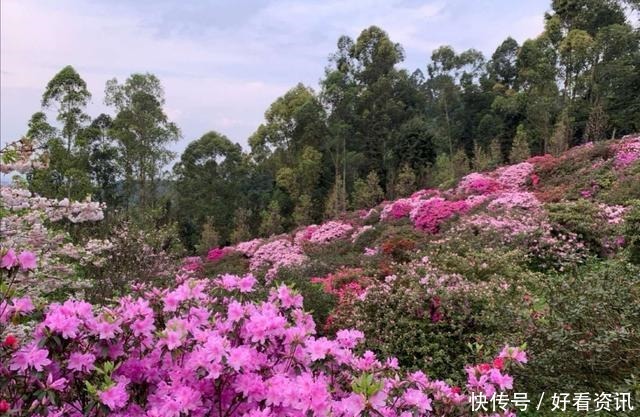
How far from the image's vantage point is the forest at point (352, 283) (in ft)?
5.37

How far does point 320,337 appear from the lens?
3.93 m

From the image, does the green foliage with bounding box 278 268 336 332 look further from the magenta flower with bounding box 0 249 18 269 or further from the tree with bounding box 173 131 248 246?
the tree with bounding box 173 131 248 246

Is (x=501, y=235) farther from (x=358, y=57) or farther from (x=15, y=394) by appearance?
(x=358, y=57)

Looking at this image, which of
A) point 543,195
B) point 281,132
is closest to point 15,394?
point 543,195

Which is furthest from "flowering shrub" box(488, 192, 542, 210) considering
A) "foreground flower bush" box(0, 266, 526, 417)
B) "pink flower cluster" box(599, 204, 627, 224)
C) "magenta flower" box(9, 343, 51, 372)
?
"magenta flower" box(9, 343, 51, 372)

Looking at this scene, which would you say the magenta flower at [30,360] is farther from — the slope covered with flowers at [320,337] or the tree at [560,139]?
the tree at [560,139]

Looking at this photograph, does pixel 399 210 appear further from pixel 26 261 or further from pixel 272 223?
pixel 26 261

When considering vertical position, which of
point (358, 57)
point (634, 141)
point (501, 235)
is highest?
point (358, 57)

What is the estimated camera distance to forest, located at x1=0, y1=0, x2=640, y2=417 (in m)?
1.64

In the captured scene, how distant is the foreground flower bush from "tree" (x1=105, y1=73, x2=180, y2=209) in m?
19.1

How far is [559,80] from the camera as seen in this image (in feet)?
82.6

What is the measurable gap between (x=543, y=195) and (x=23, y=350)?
10.8m

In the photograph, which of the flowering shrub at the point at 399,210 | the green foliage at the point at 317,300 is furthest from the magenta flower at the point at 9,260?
the flowering shrub at the point at 399,210

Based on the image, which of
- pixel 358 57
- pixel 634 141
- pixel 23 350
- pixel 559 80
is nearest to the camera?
pixel 23 350
